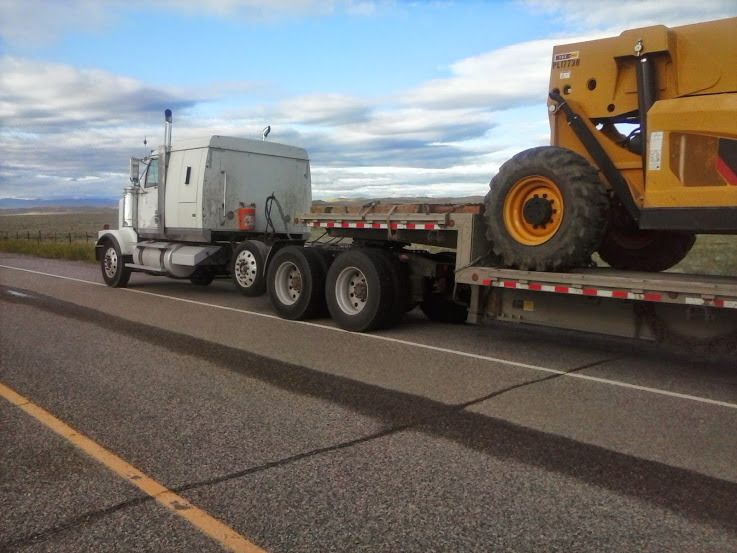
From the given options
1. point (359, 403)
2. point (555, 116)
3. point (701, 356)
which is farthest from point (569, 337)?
point (359, 403)

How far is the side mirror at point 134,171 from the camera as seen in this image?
1459 cm

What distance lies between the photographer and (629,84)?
7.62 metres

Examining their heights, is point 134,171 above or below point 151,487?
above

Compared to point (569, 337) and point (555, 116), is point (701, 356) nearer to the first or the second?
point (569, 337)

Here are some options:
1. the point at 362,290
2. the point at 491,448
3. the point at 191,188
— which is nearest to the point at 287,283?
the point at 362,290

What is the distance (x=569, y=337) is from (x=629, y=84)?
3.48m

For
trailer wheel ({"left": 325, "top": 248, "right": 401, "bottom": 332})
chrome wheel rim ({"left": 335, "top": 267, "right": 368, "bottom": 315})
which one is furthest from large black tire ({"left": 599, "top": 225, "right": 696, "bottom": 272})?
chrome wheel rim ({"left": 335, "top": 267, "right": 368, "bottom": 315})

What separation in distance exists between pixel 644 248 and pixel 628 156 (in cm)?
153

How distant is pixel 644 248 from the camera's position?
28.6 feet

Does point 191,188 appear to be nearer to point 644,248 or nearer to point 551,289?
point 551,289

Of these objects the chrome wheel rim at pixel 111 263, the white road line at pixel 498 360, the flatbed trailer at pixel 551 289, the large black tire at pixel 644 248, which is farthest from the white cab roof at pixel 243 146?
the large black tire at pixel 644 248

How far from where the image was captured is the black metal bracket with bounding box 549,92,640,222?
742 centimetres

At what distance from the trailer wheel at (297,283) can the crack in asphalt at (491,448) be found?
9.11ft

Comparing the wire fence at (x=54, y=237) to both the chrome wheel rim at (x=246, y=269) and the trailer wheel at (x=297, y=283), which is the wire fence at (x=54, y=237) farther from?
the trailer wheel at (x=297, y=283)
